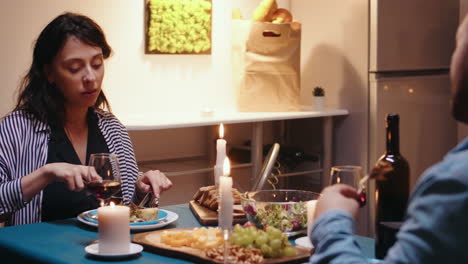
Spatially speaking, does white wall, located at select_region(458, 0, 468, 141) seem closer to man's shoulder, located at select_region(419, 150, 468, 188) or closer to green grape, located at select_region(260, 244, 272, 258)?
green grape, located at select_region(260, 244, 272, 258)

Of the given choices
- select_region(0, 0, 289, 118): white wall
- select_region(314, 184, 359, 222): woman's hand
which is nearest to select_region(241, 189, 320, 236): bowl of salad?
select_region(314, 184, 359, 222): woman's hand

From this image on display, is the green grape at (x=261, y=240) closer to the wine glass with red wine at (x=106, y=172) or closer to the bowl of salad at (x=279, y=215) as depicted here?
the bowl of salad at (x=279, y=215)

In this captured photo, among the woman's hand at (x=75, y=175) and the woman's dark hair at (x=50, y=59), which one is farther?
the woman's dark hair at (x=50, y=59)

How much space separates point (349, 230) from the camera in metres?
1.14

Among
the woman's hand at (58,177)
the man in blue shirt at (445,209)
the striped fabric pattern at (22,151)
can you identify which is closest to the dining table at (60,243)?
the woman's hand at (58,177)

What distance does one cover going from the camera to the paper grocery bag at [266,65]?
371 centimetres

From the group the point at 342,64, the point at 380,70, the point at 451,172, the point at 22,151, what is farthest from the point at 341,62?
the point at 451,172

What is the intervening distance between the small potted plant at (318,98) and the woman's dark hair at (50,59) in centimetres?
162

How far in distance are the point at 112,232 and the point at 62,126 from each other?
809 mm

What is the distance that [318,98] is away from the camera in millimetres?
3838

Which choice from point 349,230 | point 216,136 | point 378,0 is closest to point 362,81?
point 378,0

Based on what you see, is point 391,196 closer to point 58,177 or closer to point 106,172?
point 106,172

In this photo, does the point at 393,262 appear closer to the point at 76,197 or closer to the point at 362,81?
the point at 76,197

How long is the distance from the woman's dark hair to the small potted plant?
1618 mm
